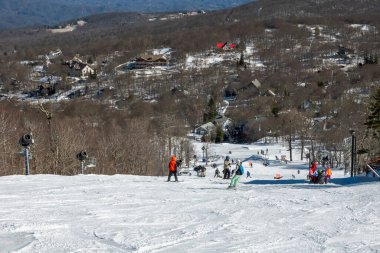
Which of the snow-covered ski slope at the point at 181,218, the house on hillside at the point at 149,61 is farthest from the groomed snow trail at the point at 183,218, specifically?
the house on hillside at the point at 149,61

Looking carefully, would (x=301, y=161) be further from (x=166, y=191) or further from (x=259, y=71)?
(x=259, y=71)

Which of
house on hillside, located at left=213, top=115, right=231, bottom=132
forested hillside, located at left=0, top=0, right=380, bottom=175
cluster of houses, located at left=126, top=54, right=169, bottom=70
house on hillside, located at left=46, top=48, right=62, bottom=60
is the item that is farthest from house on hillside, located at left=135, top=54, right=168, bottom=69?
house on hillside, located at left=213, top=115, right=231, bottom=132

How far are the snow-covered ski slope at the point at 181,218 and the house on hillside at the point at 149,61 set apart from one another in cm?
13858

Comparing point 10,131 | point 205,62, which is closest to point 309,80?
point 205,62

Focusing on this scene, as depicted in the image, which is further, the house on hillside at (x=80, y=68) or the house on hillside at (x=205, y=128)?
the house on hillside at (x=80, y=68)

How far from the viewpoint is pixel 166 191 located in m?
13.7

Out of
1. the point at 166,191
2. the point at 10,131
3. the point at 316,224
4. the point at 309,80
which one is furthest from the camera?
the point at 309,80

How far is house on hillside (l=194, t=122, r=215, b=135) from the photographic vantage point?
76.5m

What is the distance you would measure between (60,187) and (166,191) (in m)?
2.79

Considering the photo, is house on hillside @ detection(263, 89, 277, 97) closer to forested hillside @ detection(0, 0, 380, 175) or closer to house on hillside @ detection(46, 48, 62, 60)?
forested hillside @ detection(0, 0, 380, 175)

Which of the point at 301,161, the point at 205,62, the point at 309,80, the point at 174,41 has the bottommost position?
the point at 301,161

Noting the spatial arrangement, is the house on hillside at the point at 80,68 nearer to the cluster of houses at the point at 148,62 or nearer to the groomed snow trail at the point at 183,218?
the cluster of houses at the point at 148,62

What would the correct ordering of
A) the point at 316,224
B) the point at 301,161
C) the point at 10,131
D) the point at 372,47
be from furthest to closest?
the point at 372,47
the point at 301,161
the point at 10,131
the point at 316,224

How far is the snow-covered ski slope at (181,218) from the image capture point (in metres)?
7.84
